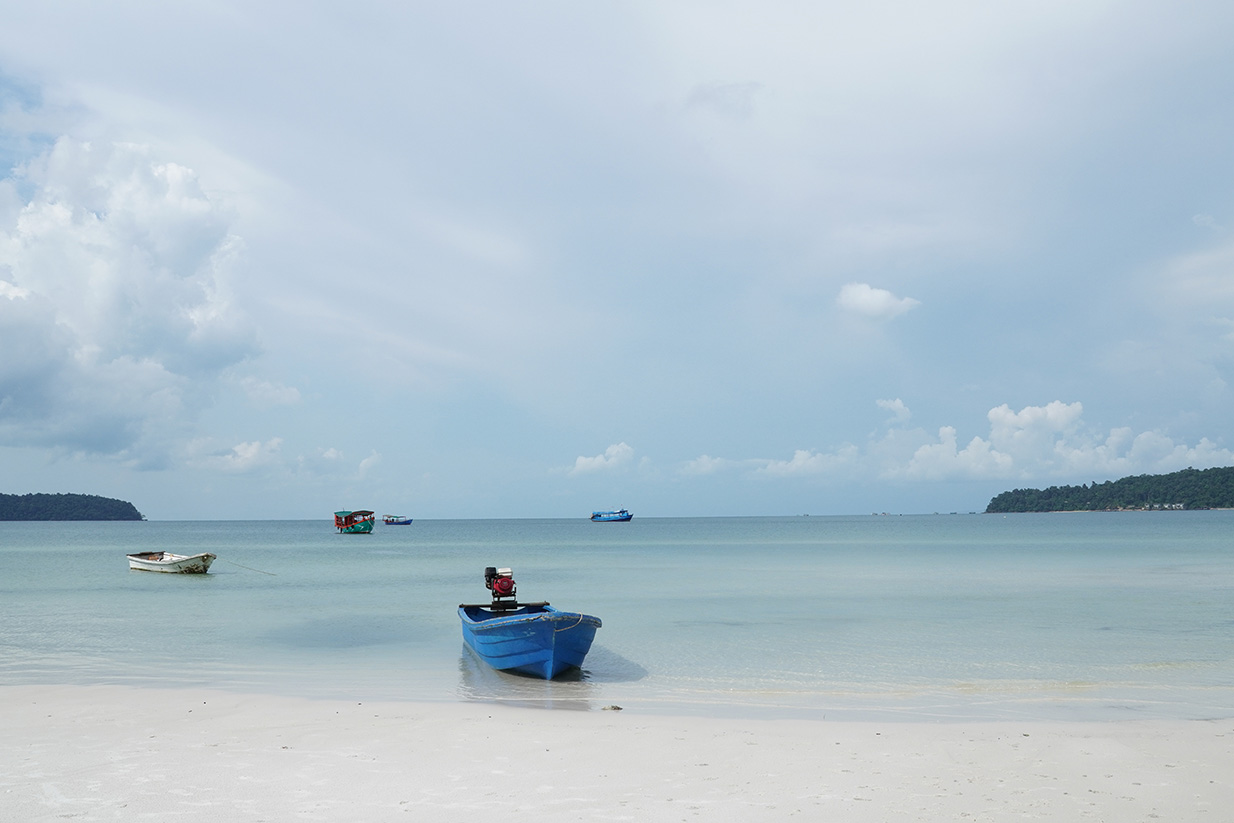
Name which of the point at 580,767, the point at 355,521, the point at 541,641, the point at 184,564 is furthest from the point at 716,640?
the point at 355,521

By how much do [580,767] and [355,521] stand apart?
4723 inches

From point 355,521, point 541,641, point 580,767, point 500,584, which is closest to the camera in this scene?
point 580,767

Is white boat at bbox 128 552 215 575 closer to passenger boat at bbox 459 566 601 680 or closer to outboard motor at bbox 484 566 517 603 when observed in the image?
outboard motor at bbox 484 566 517 603

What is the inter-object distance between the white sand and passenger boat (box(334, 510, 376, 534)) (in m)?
114

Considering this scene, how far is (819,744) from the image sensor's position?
429 inches

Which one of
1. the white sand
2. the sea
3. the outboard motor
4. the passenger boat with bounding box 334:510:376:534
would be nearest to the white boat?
the sea

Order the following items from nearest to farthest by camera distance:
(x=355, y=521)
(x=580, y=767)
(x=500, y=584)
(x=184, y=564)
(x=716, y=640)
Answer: (x=580, y=767), (x=500, y=584), (x=716, y=640), (x=184, y=564), (x=355, y=521)

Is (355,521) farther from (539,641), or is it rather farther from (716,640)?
(539,641)

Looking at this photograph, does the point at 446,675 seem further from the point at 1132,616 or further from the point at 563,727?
the point at 1132,616

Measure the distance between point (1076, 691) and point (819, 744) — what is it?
706cm

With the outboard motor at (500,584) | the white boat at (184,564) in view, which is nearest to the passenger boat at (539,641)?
the outboard motor at (500,584)

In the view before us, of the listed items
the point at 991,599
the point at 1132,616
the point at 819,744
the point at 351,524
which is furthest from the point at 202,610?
the point at 351,524

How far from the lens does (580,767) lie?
384 inches

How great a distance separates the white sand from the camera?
8.20 meters
